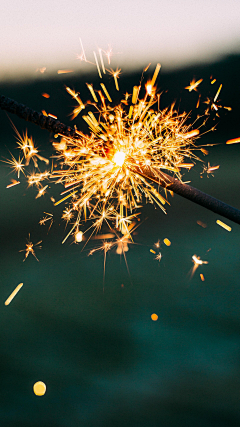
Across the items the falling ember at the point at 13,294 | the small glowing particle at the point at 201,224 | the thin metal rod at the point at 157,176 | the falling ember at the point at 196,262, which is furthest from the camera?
the small glowing particle at the point at 201,224

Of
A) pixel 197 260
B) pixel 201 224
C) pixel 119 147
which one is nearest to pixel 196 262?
pixel 197 260

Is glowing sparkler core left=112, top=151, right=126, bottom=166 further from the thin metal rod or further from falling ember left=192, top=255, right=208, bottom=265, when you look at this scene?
falling ember left=192, top=255, right=208, bottom=265

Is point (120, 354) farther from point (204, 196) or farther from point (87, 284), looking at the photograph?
point (204, 196)

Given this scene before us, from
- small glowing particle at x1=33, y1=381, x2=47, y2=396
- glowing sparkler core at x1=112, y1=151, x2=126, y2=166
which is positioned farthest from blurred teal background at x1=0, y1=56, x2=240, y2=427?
glowing sparkler core at x1=112, y1=151, x2=126, y2=166

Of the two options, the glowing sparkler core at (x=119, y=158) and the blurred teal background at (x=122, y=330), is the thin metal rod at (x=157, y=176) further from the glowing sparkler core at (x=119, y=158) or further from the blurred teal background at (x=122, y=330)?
the blurred teal background at (x=122, y=330)

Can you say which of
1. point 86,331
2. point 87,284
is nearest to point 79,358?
point 86,331

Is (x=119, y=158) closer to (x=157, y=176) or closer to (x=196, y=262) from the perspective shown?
(x=157, y=176)

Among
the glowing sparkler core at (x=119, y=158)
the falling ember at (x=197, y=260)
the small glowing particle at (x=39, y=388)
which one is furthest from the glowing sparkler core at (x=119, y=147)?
the falling ember at (x=197, y=260)
